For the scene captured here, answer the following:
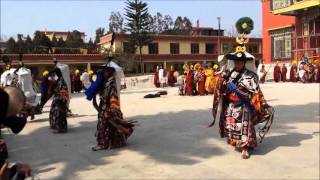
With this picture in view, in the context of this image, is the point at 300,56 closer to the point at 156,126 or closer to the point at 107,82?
the point at 156,126

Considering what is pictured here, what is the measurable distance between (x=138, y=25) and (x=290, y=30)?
2444cm

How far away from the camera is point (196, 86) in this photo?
20.3m

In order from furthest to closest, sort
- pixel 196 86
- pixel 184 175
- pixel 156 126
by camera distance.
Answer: pixel 196 86, pixel 156 126, pixel 184 175

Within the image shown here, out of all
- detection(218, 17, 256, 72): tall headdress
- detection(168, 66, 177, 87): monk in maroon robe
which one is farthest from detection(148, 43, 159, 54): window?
detection(218, 17, 256, 72): tall headdress

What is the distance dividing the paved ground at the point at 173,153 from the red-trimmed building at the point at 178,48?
1620 inches

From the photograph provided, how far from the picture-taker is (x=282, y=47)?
104 feet

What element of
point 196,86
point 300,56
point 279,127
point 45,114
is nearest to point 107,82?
point 279,127

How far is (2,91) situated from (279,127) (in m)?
7.78

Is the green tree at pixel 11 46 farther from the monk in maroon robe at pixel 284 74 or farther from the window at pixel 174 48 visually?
the monk in maroon robe at pixel 284 74

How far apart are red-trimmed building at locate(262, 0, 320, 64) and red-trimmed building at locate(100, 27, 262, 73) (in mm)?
19210

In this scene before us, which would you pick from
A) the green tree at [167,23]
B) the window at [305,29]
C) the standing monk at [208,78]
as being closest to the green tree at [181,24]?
the green tree at [167,23]

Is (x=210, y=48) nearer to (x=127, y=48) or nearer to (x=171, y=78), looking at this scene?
(x=127, y=48)

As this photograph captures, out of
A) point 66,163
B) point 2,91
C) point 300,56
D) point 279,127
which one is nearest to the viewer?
point 2,91

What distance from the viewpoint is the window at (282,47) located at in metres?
31.0
